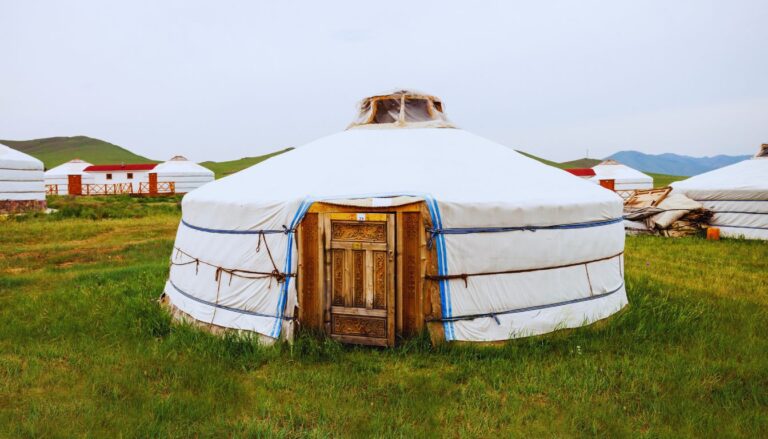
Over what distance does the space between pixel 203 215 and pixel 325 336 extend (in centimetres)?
176

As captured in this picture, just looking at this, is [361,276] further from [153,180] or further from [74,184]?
[74,184]

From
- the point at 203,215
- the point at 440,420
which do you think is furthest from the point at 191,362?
the point at 440,420

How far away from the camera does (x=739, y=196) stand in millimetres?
10586

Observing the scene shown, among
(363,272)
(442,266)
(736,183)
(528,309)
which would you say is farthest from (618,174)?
(363,272)

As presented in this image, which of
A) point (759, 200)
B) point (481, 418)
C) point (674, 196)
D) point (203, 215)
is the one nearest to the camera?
point (481, 418)

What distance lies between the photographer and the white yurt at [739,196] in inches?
407

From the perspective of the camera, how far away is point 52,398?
3643 mm

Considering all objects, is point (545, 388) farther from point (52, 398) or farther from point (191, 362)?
point (52, 398)

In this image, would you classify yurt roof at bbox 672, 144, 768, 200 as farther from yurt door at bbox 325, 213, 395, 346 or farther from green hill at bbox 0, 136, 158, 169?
green hill at bbox 0, 136, 158, 169

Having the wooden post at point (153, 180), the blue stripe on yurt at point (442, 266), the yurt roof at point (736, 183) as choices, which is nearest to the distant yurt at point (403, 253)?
the blue stripe on yurt at point (442, 266)

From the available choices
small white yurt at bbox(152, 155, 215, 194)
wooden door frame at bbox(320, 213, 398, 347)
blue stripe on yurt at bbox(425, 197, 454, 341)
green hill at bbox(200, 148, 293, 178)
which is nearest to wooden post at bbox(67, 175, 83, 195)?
small white yurt at bbox(152, 155, 215, 194)

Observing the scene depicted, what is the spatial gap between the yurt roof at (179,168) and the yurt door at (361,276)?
91.7ft

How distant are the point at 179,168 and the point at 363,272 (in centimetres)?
2867

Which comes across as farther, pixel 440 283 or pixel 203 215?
pixel 203 215
